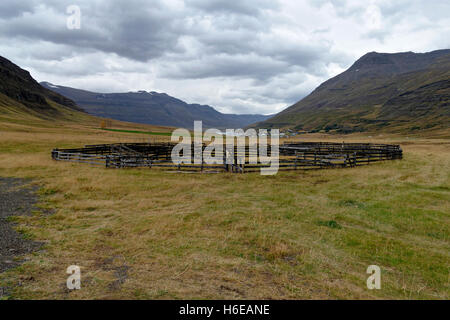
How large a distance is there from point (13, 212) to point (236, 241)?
33.4 ft

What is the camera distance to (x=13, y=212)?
37.2ft

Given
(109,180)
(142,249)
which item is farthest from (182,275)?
(109,180)

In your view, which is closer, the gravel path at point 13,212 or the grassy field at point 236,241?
the grassy field at point 236,241

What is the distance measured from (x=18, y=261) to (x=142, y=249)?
331 centimetres

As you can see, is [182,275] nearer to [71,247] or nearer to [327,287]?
[327,287]

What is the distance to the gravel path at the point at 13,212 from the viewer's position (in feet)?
24.3

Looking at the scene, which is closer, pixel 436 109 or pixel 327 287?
pixel 327 287

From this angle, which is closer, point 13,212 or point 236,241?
point 236,241

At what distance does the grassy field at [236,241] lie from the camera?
20.0 ft

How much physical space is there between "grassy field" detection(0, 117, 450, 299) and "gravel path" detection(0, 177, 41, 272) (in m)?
0.43

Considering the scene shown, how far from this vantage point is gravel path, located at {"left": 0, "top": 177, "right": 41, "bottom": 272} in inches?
292

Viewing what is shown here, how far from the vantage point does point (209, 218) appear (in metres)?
11.0

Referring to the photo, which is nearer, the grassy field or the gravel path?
the grassy field

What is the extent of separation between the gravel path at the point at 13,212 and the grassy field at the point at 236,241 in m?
0.43
